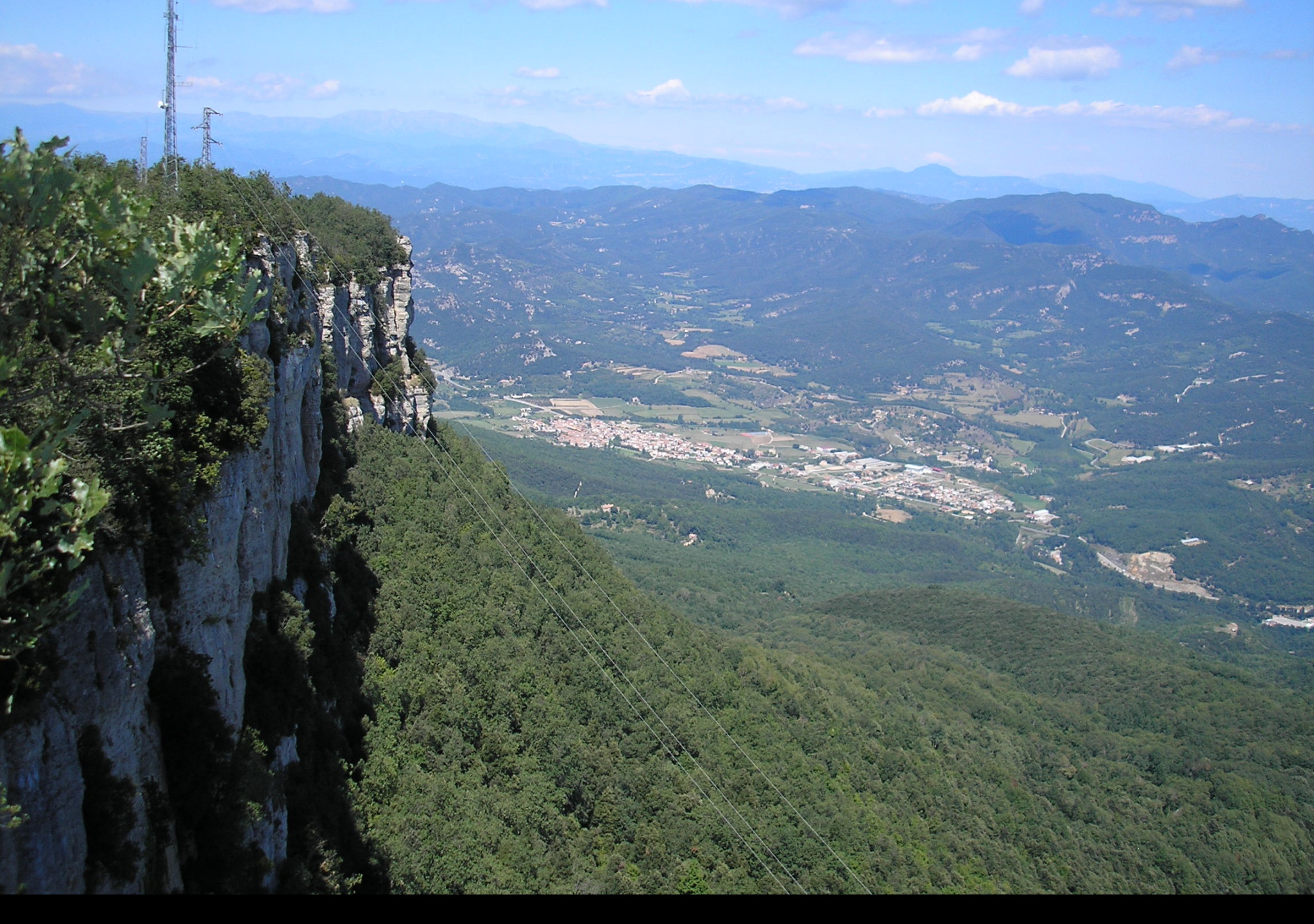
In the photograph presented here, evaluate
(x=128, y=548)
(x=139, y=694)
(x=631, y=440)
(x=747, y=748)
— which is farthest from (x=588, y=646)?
(x=631, y=440)

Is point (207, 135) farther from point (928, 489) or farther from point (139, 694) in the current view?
point (928, 489)

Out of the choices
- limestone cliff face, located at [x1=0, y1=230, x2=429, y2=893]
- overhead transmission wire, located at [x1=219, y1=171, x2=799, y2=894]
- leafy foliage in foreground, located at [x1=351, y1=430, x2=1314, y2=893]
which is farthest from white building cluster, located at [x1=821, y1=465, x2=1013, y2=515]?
limestone cliff face, located at [x1=0, y1=230, x2=429, y2=893]

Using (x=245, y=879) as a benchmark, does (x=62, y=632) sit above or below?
above

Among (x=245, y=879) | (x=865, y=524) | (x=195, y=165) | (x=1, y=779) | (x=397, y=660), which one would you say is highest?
(x=195, y=165)

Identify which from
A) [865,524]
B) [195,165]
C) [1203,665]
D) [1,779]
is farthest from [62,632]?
[865,524]

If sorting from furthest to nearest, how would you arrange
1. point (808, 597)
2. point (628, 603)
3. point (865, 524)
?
point (865, 524) < point (808, 597) < point (628, 603)

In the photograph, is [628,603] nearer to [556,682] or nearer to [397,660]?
[556,682]
